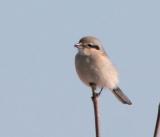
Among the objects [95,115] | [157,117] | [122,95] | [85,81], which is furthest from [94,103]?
[122,95]

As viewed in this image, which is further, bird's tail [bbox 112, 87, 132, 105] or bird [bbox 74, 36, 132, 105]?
bird's tail [bbox 112, 87, 132, 105]

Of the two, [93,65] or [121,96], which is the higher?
[93,65]

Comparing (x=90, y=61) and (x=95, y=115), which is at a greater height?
(x=90, y=61)

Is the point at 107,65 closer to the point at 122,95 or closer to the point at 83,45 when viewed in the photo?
the point at 83,45

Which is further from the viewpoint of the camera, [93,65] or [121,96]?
[121,96]

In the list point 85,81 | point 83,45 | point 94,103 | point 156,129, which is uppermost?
point 83,45

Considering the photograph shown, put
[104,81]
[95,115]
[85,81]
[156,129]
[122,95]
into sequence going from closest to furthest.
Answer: [156,129] < [95,115] < [85,81] < [104,81] < [122,95]

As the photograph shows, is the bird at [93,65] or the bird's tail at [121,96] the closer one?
the bird at [93,65]

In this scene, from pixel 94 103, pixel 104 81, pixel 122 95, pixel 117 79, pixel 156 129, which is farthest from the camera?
pixel 122 95
